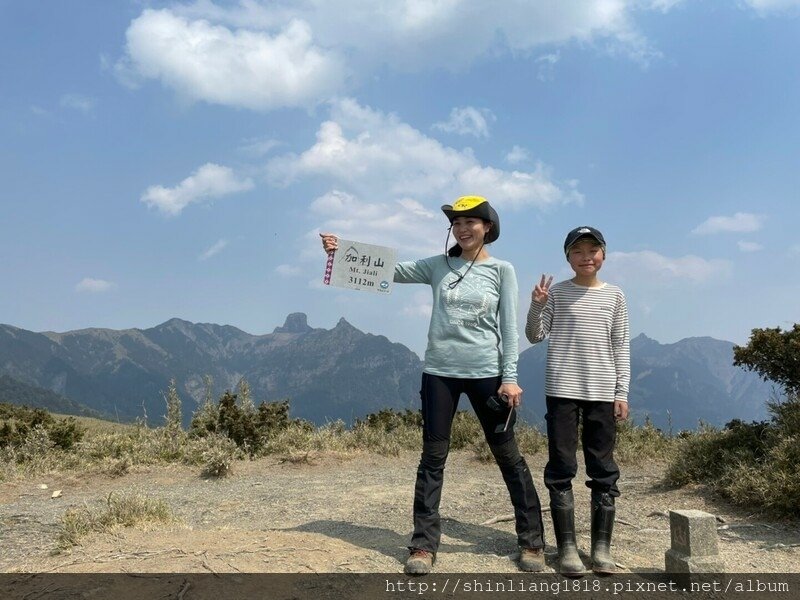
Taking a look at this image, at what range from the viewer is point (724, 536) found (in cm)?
516

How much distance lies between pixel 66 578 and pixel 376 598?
176 centimetres

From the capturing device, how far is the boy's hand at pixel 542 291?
404cm

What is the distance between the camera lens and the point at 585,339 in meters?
4.00

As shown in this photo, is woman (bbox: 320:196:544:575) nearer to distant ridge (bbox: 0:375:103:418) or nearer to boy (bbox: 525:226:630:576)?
boy (bbox: 525:226:630:576)

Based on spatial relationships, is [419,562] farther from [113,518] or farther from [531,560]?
[113,518]

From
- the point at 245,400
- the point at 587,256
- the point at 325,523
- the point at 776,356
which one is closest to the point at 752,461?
the point at 776,356

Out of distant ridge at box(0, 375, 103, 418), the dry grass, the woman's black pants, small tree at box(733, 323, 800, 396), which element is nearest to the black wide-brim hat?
the woman's black pants

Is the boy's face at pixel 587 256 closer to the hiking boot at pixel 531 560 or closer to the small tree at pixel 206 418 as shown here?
the hiking boot at pixel 531 560

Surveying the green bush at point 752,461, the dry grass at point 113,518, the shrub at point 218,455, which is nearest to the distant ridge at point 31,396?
the shrub at point 218,455

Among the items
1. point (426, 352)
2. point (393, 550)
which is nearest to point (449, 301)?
point (426, 352)

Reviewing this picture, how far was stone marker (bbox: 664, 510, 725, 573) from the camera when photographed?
12.1 ft

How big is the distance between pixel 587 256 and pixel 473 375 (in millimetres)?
1150

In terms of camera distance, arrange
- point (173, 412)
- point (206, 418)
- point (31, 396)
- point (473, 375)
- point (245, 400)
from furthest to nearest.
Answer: point (31, 396), point (245, 400), point (206, 418), point (173, 412), point (473, 375)

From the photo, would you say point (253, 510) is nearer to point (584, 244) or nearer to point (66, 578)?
point (66, 578)
